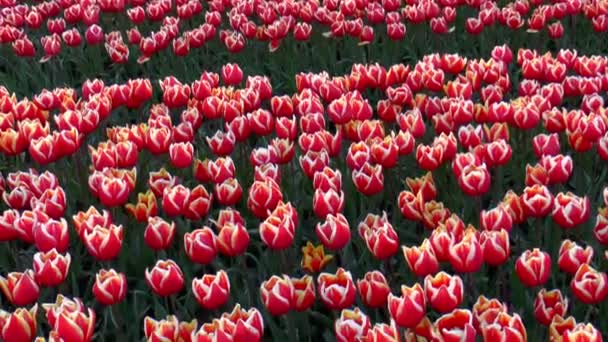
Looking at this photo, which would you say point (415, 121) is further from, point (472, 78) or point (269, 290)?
point (269, 290)

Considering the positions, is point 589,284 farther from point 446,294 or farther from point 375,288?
point 375,288

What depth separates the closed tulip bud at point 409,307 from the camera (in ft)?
7.48

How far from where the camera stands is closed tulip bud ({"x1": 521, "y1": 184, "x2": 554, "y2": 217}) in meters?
2.95

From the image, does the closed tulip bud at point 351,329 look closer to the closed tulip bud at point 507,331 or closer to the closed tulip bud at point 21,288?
the closed tulip bud at point 507,331

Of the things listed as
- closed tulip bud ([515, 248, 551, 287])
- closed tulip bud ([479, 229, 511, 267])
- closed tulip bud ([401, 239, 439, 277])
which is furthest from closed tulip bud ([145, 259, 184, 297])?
closed tulip bud ([515, 248, 551, 287])

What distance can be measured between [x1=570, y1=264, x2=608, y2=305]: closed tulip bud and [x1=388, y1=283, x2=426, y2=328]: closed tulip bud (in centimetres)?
54

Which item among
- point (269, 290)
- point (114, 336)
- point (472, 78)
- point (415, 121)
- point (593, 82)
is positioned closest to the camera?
point (269, 290)

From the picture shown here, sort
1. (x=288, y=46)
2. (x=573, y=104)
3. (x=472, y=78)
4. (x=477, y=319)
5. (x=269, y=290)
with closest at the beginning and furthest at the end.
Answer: (x=477, y=319), (x=269, y=290), (x=472, y=78), (x=573, y=104), (x=288, y=46)

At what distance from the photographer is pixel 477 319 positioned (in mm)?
2371

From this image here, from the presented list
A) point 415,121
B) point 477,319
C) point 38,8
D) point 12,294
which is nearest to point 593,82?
point 415,121

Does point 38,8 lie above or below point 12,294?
below

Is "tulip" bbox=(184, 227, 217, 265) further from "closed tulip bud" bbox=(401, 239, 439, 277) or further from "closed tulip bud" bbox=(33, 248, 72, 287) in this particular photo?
→ "closed tulip bud" bbox=(401, 239, 439, 277)

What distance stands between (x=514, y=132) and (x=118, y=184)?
7.24 ft

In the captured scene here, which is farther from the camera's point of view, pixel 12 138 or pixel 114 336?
pixel 12 138
